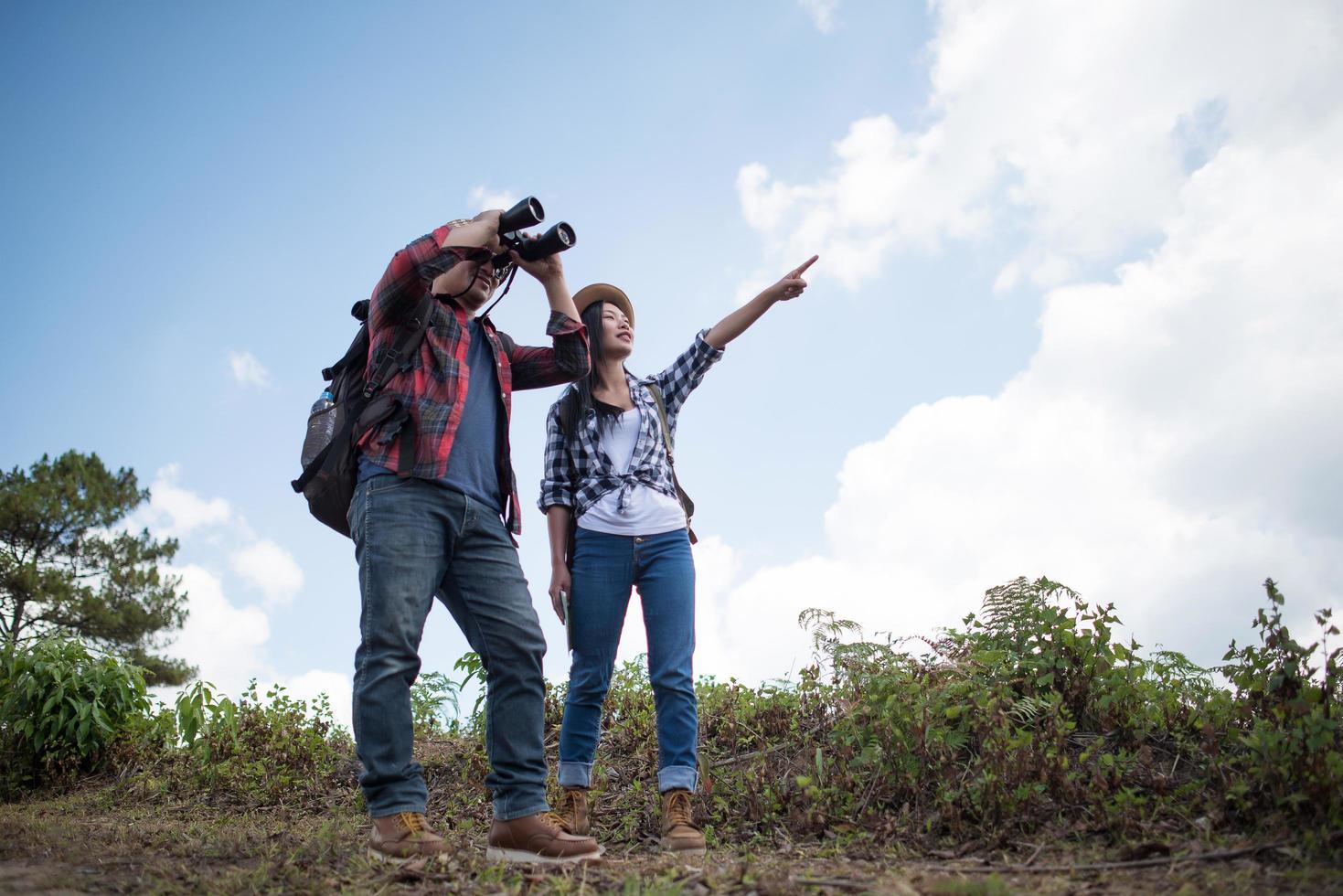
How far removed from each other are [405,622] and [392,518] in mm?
388

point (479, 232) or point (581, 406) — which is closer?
point (479, 232)

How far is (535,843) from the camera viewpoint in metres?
3.53

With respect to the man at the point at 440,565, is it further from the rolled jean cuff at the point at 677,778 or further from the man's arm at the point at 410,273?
the rolled jean cuff at the point at 677,778

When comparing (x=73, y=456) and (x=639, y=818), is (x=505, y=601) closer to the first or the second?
(x=639, y=818)

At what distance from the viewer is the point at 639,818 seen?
4645 millimetres

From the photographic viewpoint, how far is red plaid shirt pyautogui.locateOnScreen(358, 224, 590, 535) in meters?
3.57

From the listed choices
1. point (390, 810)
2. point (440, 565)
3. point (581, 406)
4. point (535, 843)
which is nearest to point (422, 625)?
point (440, 565)

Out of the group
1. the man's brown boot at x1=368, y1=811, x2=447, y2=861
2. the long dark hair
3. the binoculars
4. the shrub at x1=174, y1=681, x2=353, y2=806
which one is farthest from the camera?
the shrub at x1=174, y1=681, x2=353, y2=806

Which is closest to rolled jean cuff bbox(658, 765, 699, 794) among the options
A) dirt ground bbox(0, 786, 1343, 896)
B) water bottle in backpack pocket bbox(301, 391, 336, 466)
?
dirt ground bbox(0, 786, 1343, 896)

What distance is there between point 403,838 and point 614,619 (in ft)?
4.19

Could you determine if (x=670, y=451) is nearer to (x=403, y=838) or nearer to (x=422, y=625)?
(x=422, y=625)

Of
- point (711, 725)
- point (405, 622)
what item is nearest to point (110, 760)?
point (711, 725)

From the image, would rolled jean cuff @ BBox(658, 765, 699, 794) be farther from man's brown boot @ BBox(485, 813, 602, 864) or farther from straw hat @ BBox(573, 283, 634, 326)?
straw hat @ BBox(573, 283, 634, 326)

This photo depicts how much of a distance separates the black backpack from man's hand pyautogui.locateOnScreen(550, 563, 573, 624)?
980 mm
